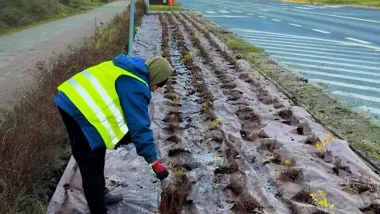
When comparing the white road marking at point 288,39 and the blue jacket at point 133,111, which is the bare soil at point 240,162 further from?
the white road marking at point 288,39

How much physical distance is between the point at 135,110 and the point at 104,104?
0.18 metres

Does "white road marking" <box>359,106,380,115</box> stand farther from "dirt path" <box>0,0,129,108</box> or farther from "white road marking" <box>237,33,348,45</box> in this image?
"white road marking" <box>237,33,348,45</box>

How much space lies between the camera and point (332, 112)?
5.65 m

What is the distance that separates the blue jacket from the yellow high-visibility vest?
0.03m

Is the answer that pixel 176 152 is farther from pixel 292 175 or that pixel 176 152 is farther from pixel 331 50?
pixel 331 50

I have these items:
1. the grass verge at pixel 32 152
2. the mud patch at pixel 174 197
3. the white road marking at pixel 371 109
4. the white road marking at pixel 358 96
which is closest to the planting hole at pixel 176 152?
the mud patch at pixel 174 197

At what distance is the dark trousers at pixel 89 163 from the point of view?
110 inches

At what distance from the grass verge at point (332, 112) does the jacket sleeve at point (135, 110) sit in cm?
239

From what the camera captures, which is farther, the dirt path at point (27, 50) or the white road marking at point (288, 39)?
the white road marking at point (288, 39)

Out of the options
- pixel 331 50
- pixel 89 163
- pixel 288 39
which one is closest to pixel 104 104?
pixel 89 163

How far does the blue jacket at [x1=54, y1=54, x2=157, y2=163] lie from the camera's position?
8.56 ft

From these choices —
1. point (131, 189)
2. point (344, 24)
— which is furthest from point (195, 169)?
point (344, 24)

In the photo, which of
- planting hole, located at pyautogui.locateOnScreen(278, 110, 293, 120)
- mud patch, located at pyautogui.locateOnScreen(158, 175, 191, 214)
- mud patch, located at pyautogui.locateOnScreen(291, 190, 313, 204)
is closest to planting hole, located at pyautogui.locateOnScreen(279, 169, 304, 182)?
mud patch, located at pyautogui.locateOnScreen(291, 190, 313, 204)

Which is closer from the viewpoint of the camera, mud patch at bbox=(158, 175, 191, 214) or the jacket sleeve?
the jacket sleeve
